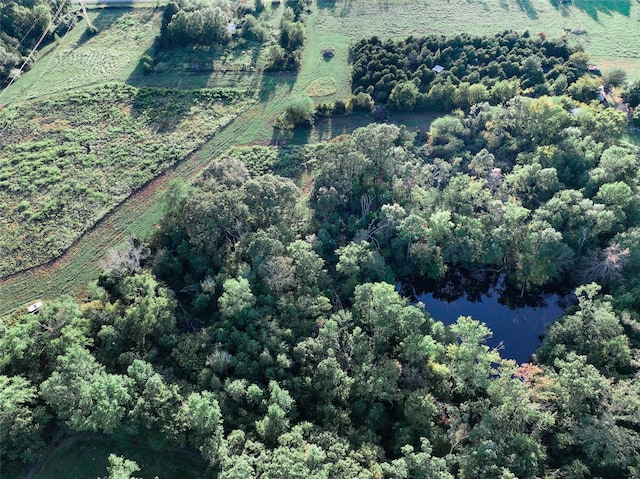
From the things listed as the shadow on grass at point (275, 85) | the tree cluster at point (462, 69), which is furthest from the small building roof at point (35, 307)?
the tree cluster at point (462, 69)

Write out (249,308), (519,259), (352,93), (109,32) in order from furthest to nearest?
(109,32) < (352,93) < (519,259) < (249,308)

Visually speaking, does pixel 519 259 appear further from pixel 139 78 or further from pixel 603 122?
pixel 139 78

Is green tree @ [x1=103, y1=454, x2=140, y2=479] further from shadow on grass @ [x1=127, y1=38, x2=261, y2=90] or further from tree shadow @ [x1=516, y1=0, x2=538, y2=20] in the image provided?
tree shadow @ [x1=516, y1=0, x2=538, y2=20]

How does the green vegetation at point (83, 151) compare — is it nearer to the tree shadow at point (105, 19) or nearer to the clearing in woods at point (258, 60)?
the clearing in woods at point (258, 60)

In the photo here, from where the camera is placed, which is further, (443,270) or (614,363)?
(443,270)

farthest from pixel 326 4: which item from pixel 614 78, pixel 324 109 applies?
pixel 614 78

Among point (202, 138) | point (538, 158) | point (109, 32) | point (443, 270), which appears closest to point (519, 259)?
point (443, 270)

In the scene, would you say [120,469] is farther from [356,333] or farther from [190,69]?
[190,69]
